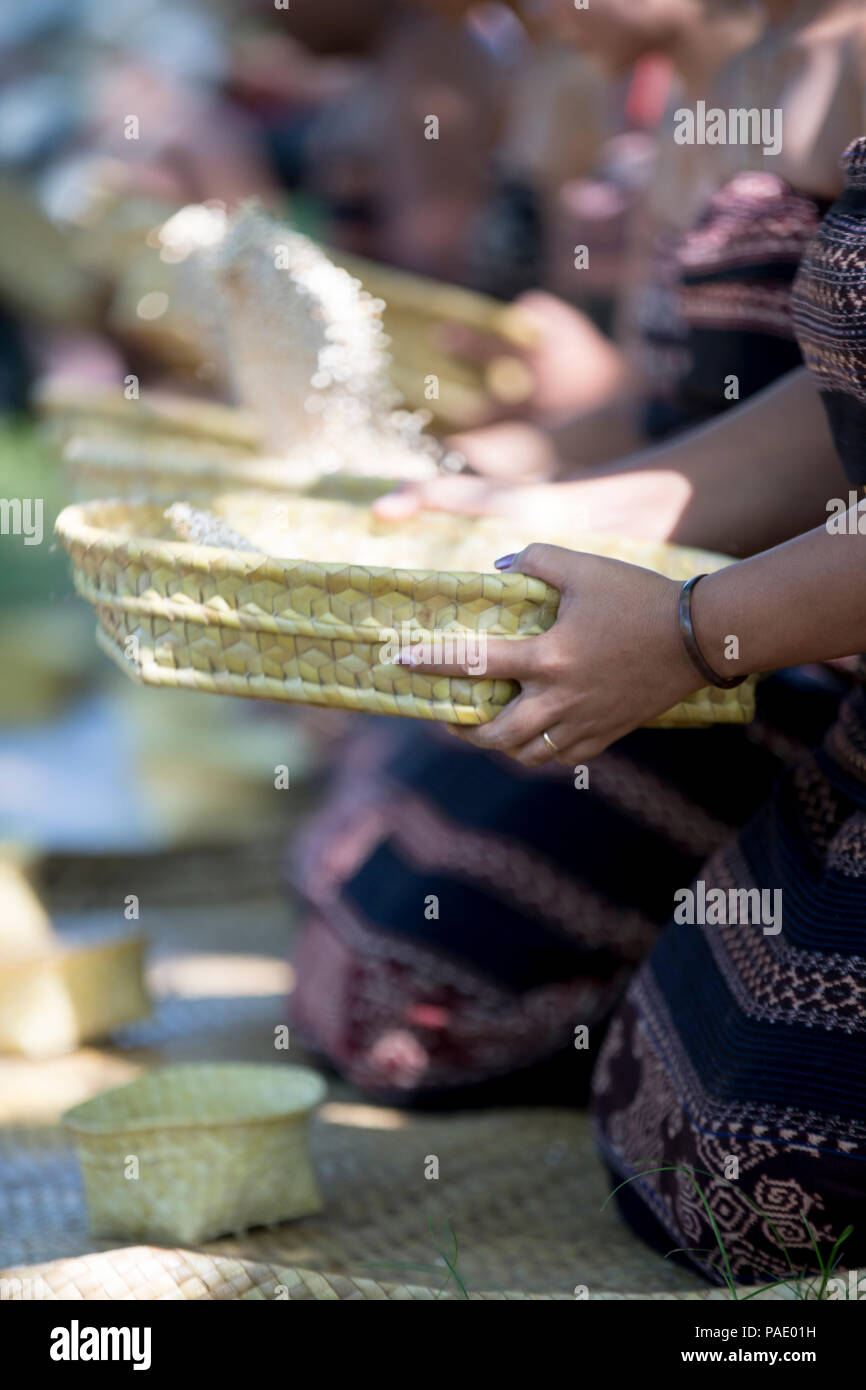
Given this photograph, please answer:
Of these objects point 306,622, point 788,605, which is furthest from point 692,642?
point 306,622

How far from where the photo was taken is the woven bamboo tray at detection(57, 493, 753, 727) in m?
0.88

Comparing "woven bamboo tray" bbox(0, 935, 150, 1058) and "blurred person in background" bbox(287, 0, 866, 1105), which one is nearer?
"blurred person in background" bbox(287, 0, 866, 1105)

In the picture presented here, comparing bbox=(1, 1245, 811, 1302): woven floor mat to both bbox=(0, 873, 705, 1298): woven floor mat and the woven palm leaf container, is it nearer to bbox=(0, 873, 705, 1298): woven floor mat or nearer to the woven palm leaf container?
bbox=(0, 873, 705, 1298): woven floor mat

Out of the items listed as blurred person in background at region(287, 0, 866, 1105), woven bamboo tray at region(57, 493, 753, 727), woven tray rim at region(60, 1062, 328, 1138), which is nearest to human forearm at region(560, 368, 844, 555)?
blurred person in background at region(287, 0, 866, 1105)

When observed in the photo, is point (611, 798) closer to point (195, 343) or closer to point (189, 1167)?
point (189, 1167)

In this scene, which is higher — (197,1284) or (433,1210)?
(197,1284)

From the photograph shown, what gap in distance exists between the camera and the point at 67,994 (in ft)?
4.74

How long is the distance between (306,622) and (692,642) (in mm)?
239

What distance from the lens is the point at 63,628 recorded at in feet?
8.31

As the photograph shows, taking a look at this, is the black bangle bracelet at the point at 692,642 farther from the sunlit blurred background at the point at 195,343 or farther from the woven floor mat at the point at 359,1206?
the sunlit blurred background at the point at 195,343

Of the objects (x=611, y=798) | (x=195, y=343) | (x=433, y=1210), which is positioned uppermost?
(x=195, y=343)

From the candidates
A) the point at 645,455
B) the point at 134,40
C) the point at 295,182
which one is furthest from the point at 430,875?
the point at 134,40

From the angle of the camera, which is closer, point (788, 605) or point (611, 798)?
point (788, 605)

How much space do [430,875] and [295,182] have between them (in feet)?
6.90
